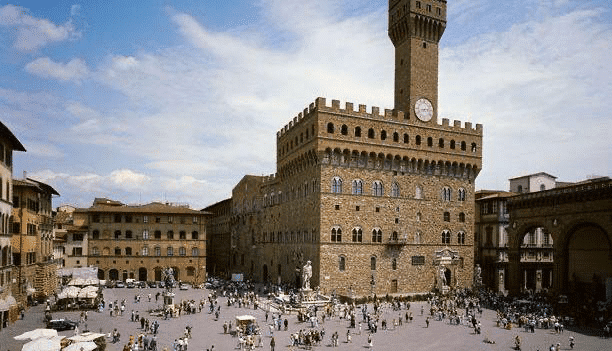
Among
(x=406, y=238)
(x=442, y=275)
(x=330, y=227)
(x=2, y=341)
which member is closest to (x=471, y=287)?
(x=442, y=275)

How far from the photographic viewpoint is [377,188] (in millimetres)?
49656

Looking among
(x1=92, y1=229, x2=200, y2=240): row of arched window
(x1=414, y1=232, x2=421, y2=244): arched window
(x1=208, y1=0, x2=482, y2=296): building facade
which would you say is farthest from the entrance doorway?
(x1=414, y1=232, x2=421, y2=244): arched window

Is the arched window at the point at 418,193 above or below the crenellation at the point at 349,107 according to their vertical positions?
below

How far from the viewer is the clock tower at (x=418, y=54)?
169 ft

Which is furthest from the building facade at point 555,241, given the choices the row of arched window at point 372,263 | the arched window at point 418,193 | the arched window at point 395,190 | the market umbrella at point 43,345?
the market umbrella at point 43,345

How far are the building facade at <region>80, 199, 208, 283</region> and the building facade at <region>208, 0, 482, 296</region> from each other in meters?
14.8

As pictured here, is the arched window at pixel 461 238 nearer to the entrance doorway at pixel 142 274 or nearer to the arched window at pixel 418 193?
the arched window at pixel 418 193

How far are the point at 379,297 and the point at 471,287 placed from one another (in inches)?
445

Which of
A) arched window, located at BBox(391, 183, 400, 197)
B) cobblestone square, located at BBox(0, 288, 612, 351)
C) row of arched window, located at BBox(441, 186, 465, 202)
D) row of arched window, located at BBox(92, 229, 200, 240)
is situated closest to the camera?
cobblestone square, located at BBox(0, 288, 612, 351)

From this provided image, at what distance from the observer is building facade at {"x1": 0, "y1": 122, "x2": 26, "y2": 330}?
32.8 metres

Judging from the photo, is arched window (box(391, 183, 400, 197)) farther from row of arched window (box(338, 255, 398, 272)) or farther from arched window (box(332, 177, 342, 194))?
row of arched window (box(338, 255, 398, 272))

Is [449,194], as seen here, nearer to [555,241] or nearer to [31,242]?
[555,241]

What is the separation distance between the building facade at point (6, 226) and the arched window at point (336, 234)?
26212 mm

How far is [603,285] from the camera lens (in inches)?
1746
